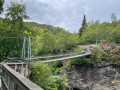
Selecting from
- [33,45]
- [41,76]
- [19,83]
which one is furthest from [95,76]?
[19,83]

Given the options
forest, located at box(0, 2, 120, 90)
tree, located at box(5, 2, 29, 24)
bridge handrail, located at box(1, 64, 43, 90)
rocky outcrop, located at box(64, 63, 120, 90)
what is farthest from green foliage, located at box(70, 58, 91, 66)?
bridge handrail, located at box(1, 64, 43, 90)

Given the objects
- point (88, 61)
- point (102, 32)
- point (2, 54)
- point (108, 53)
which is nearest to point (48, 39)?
point (88, 61)

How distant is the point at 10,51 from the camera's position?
1065 cm

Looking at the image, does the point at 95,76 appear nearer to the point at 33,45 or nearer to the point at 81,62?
the point at 81,62

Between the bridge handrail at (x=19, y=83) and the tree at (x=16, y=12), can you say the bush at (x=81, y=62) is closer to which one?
the tree at (x=16, y=12)

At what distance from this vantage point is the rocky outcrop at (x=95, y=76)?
581 inches

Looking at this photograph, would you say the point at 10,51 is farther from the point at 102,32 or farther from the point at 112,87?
the point at 102,32

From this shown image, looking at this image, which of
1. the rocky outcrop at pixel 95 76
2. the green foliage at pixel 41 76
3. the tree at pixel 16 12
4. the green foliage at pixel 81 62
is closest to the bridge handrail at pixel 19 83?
the green foliage at pixel 41 76

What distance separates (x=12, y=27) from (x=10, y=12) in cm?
143

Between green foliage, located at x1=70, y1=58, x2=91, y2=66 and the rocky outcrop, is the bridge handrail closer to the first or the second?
the rocky outcrop

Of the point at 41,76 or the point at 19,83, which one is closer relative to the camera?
the point at 19,83

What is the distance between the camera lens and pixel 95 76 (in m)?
15.9

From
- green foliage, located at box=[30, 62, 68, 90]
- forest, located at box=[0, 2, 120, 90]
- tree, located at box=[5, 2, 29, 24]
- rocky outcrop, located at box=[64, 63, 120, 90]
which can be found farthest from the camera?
rocky outcrop, located at box=[64, 63, 120, 90]

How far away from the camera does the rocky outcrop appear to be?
581 inches
